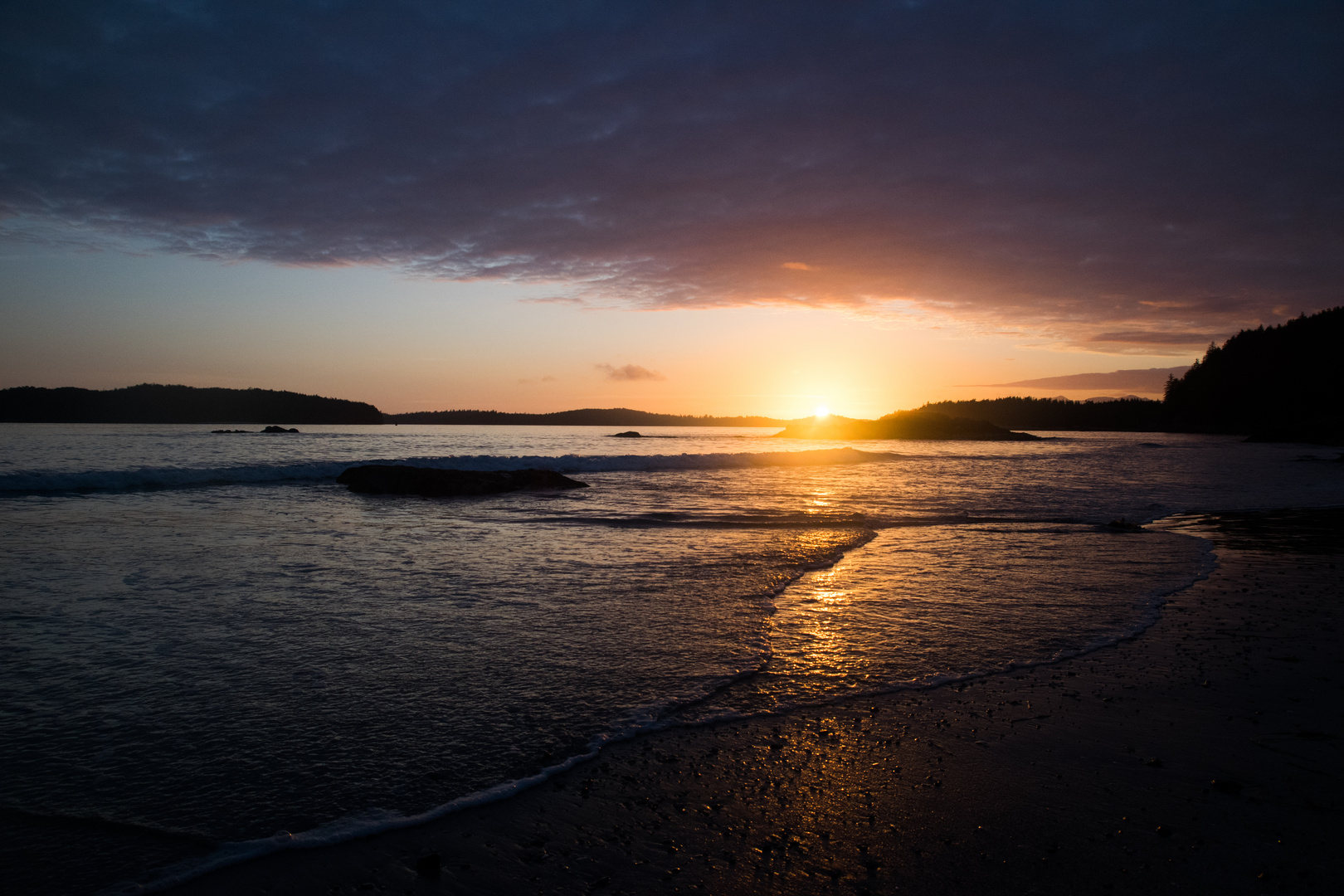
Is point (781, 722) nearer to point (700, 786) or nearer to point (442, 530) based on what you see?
point (700, 786)

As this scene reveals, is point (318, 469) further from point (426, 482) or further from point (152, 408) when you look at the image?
point (152, 408)

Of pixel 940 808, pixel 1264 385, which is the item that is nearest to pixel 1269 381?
pixel 1264 385

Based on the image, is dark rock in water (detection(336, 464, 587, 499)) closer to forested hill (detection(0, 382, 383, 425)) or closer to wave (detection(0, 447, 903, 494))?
wave (detection(0, 447, 903, 494))

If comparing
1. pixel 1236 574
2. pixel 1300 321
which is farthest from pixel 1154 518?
pixel 1300 321

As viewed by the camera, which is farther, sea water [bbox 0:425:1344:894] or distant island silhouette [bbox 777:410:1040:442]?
distant island silhouette [bbox 777:410:1040:442]

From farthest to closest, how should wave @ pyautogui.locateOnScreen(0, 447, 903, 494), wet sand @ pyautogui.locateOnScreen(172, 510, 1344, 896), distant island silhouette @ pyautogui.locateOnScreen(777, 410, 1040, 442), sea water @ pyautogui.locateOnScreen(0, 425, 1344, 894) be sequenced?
1. distant island silhouette @ pyautogui.locateOnScreen(777, 410, 1040, 442)
2. wave @ pyautogui.locateOnScreen(0, 447, 903, 494)
3. sea water @ pyautogui.locateOnScreen(0, 425, 1344, 894)
4. wet sand @ pyautogui.locateOnScreen(172, 510, 1344, 896)

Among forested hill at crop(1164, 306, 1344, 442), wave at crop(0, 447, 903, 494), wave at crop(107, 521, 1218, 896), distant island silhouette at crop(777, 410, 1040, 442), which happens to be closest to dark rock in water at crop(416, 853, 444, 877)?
wave at crop(107, 521, 1218, 896)

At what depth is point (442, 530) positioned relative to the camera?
13328 millimetres

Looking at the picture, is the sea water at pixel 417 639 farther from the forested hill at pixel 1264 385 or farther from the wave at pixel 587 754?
the forested hill at pixel 1264 385

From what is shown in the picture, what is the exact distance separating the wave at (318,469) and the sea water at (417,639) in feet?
19.2

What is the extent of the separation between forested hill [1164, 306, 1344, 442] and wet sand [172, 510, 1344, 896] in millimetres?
122561

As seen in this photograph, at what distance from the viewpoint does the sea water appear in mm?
3430

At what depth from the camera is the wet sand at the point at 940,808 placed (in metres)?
2.85

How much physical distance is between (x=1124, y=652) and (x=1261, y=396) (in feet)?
481
